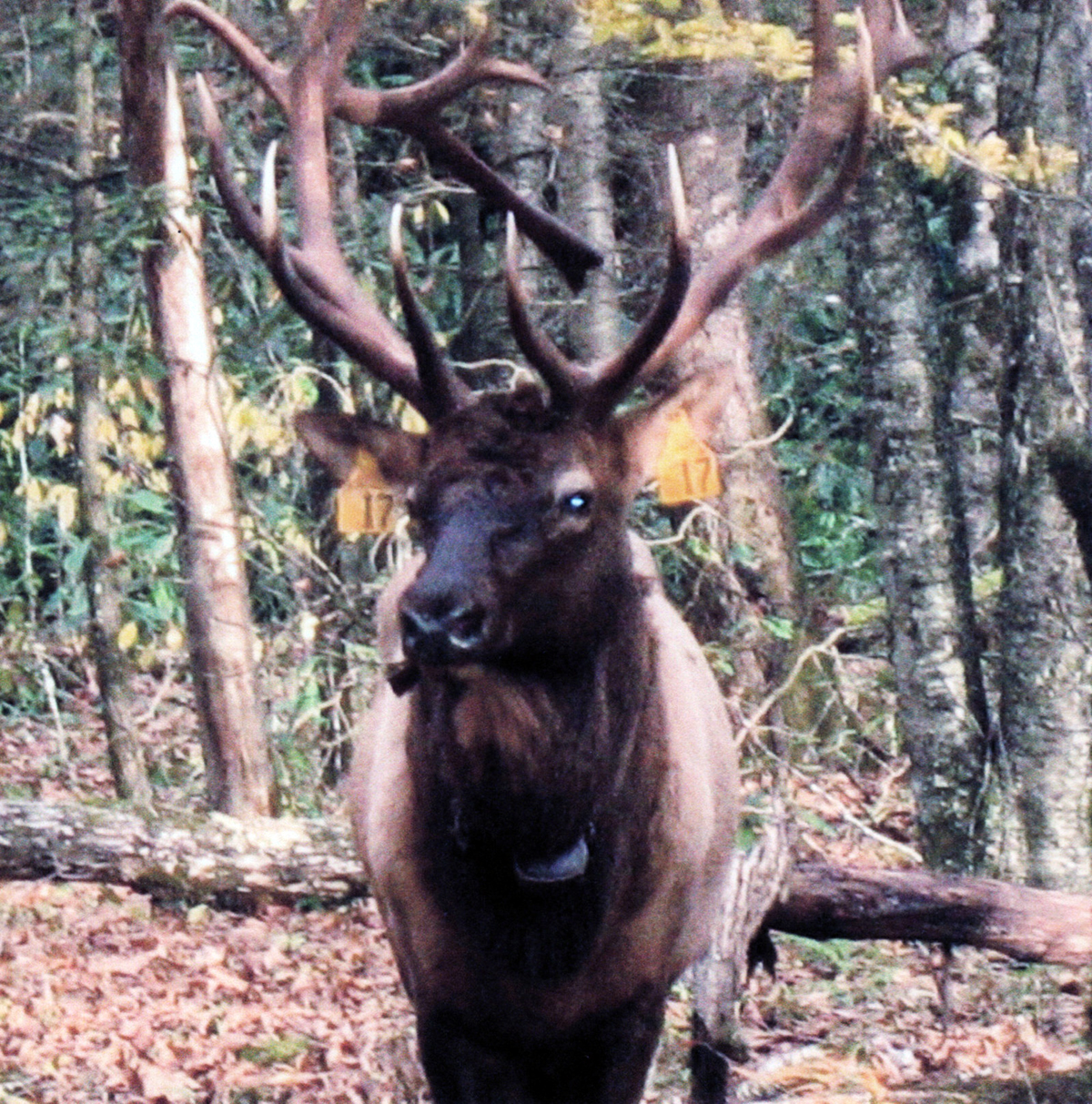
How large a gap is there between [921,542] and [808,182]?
3.05 m

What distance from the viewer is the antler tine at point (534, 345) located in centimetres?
507

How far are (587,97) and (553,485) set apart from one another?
463 cm

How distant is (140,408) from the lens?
9961 mm

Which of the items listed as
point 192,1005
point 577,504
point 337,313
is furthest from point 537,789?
point 192,1005

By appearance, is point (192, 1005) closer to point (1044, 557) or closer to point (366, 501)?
point (366, 501)

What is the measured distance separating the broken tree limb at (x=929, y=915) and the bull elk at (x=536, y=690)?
643 millimetres

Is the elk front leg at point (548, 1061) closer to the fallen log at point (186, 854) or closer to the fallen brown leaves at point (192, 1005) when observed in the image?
the fallen brown leaves at point (192, 1005)

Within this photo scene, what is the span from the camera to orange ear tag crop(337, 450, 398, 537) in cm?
550

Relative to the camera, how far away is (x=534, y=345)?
202 inches

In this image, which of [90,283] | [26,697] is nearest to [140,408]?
[90,283]

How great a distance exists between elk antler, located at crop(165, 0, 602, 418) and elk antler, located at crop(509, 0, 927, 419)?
1.18 feet

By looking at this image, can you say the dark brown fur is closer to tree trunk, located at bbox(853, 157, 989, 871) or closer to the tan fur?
the tan fur

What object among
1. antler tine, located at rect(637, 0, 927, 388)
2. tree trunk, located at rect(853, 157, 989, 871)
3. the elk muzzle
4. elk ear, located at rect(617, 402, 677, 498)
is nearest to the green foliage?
tree trunk, located at rect(853, 157, 989, 871)

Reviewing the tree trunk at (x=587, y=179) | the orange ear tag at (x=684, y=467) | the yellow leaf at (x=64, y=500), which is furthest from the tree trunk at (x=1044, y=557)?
the yellow leaf at (x=64, y=500)
